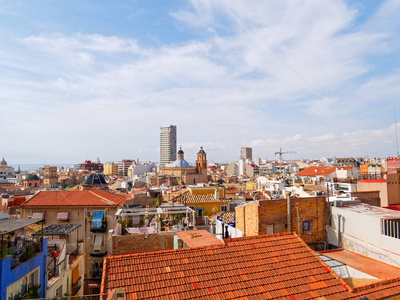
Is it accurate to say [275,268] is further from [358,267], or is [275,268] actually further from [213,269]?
[358,267]

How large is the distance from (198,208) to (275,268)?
55.3 ft

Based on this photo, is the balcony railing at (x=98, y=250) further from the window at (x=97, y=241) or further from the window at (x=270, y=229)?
the window at (x=270, y=229)

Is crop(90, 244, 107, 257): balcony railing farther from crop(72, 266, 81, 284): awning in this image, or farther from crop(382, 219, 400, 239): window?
crop(382, 219, 400, 239): window

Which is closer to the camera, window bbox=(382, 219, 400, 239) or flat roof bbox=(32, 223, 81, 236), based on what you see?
window bbox=(382, 219, 400, 239)

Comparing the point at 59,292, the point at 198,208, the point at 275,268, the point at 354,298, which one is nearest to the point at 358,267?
the point at 354,298

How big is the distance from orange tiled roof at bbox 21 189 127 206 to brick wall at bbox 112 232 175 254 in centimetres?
746

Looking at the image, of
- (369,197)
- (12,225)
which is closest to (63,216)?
(12,225)

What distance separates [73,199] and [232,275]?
59.7 ft

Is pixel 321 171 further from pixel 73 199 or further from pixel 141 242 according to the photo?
pixel 141 242

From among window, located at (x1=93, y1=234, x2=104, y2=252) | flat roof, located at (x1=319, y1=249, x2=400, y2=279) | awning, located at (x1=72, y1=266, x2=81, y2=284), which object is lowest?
window, located at (x1=93, y1=234, x2=104, y2=252)

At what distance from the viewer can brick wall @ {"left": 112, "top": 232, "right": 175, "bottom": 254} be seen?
15.4 m

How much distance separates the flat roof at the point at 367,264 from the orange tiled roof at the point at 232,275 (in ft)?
4.54

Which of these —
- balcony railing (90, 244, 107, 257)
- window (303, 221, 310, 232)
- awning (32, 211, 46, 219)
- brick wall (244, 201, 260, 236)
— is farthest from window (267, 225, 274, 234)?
awning (32, 211, 46, 219)

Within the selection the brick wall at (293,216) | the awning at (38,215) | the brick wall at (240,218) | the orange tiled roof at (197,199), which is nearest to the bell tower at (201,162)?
the orange tiled roof at (197,199)
